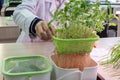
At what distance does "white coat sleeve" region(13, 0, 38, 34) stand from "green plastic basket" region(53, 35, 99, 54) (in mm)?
354

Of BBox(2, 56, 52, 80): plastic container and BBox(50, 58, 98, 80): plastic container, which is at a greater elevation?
BBox(2, 56, 52, 80): plastic container

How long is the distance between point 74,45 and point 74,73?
8 centimetres

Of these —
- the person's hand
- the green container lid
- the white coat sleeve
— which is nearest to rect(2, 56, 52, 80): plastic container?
the green container lid

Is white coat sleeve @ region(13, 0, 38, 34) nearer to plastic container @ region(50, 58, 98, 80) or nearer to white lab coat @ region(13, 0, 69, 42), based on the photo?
white lab coat @ region(13, 0, 69, 42)

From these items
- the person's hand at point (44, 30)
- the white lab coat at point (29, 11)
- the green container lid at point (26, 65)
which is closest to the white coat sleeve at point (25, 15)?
the white lab coat at point (29, 11)

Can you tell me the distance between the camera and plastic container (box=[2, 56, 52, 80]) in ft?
1.63

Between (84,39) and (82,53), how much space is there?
0.05 meters

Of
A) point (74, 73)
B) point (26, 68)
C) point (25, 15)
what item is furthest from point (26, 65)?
point (25, 15)

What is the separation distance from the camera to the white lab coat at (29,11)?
958mm

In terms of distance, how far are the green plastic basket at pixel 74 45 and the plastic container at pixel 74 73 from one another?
0.05 m

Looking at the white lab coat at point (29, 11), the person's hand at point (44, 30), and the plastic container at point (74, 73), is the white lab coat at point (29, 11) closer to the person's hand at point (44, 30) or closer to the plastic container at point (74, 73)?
the person's hand at point (44, 30)

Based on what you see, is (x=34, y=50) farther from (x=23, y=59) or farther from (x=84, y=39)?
(x=84, y=39)

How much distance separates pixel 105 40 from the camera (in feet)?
3.57

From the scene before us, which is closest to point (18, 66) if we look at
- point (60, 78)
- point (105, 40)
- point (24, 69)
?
point (24, 69)
